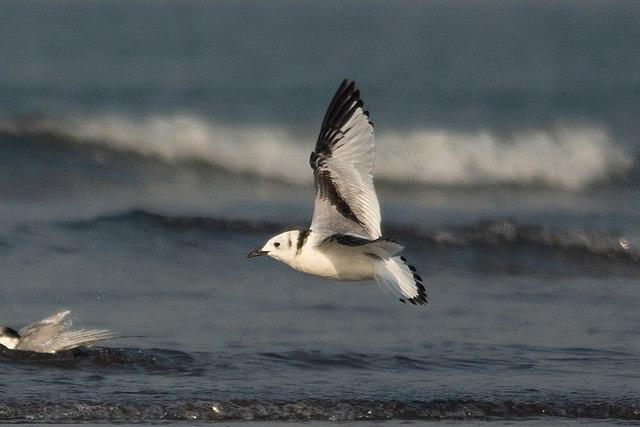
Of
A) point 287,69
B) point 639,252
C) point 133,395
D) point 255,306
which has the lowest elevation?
point 133,395

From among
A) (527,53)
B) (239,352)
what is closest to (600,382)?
(239,352)

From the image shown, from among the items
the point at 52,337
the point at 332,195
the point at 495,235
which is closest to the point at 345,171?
the point at 332,195

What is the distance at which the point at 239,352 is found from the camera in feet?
29.9

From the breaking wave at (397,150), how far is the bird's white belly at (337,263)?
29.9 feet

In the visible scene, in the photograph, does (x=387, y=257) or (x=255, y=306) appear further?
(x=255, y=306)

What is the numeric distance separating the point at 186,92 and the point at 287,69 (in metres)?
3.63

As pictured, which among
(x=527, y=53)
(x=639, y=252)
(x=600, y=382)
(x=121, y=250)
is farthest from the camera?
(x=527, y=53)

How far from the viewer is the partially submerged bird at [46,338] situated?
895 centimetres

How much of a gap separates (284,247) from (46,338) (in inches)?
69.2

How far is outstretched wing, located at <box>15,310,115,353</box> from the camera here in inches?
353

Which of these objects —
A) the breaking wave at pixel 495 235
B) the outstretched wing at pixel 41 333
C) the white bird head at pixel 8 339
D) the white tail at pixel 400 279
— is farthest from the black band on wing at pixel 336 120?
the breaking wave at pixel 495 235

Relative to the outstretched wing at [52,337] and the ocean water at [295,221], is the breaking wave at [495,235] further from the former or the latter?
the outstretched wing at [52,337]

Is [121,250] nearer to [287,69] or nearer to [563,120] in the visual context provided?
[563,120]

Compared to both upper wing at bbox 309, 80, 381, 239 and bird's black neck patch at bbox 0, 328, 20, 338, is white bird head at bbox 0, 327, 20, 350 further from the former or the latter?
upper wing at bbox 309, 80, 381, 239
